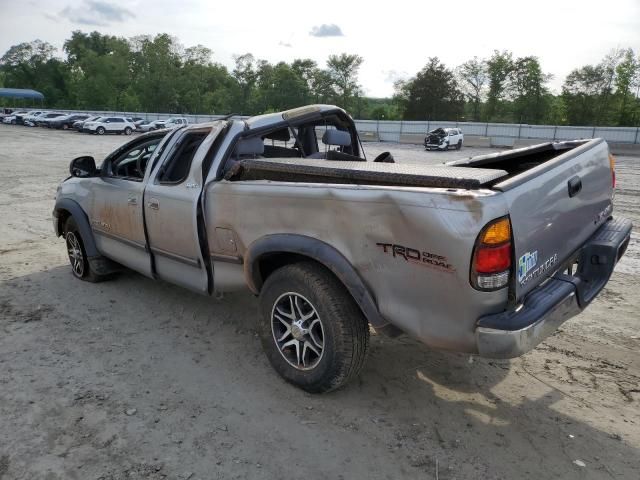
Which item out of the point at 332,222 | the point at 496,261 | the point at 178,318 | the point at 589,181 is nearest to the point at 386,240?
the point at 332,222

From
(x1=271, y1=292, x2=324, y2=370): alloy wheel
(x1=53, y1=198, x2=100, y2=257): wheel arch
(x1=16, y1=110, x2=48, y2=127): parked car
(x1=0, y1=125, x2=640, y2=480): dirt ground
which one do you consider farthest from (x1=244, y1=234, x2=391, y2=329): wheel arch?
(x1=16, y1=110, x2=48, y2=127): parked car

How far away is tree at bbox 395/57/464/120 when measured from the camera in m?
62.5

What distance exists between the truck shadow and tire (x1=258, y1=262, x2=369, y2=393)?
19cm

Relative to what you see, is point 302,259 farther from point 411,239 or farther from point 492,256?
point 492,256

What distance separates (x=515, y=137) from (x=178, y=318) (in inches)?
1432

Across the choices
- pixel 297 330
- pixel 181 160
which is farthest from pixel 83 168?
pixel 297 330

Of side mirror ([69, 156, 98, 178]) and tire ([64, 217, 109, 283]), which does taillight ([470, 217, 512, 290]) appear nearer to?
side mirror ([69, 156, 98, 178])

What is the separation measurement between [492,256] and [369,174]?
2.89 ft

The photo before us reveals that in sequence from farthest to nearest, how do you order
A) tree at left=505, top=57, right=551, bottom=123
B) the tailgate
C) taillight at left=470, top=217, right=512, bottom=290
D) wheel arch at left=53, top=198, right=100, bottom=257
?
tree at left=505, top=57, right=551, bottom=123 < wheel arch at left=53, top=198, right=100, bottom=257 < the tailgate < taillight at left=470, top=217, right=512, bottom=290

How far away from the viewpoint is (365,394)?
335 cm

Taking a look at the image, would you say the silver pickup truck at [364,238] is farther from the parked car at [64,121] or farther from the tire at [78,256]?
the parked car at [64,121]

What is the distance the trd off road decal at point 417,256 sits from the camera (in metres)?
2.48

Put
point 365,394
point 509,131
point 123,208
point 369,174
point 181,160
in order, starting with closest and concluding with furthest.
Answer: point 369,174
point 365,394
point 181,160
point 123,208
point 509,131

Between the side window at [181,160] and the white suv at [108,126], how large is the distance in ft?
126
